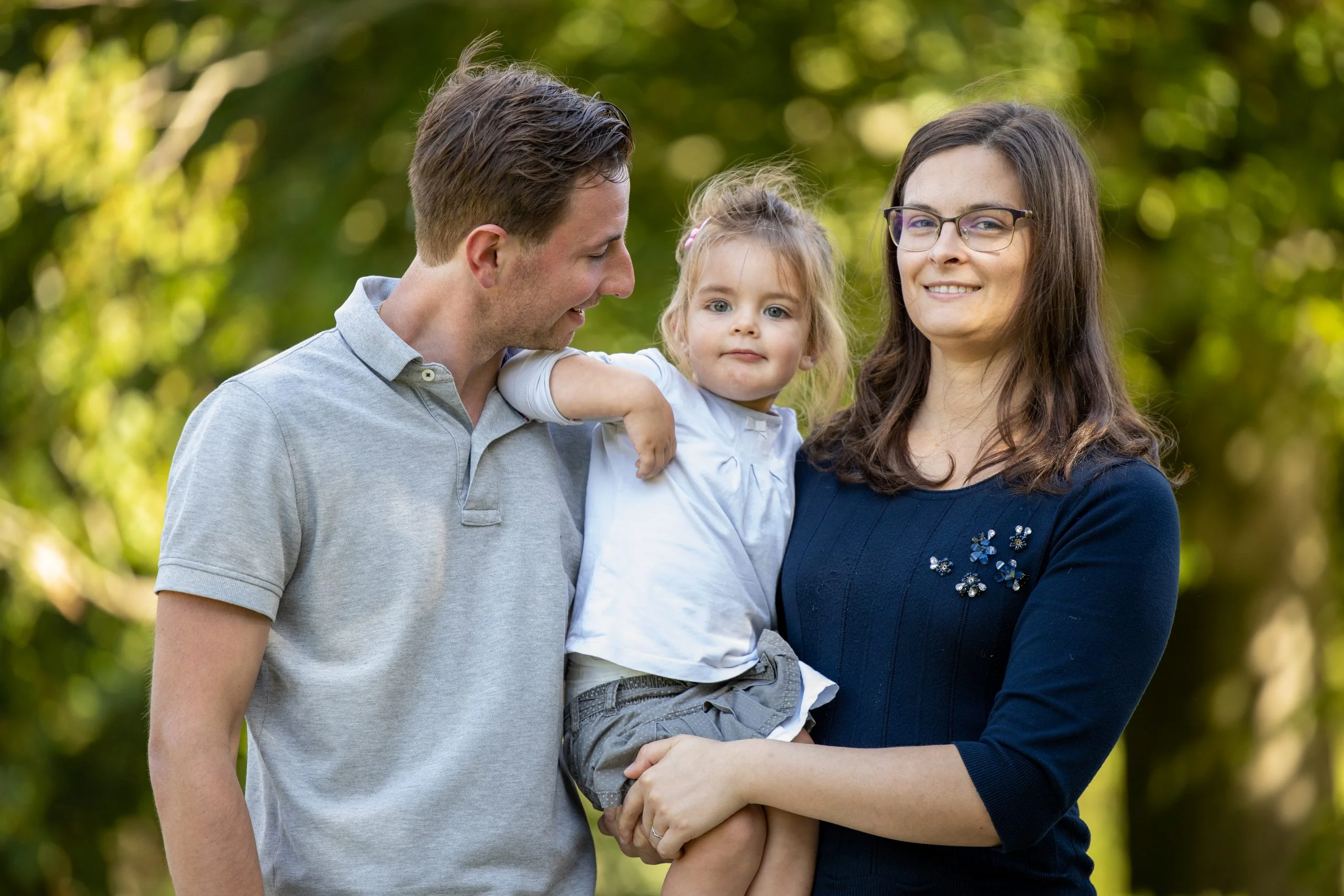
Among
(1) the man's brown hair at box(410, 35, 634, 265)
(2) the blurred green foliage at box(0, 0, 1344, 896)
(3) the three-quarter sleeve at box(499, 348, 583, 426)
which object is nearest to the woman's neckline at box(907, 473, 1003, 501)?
(3) the three-quarter sleeve at box(499, 348, 583, 426)

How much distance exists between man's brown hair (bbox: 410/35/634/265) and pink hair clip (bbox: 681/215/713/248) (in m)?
0.33

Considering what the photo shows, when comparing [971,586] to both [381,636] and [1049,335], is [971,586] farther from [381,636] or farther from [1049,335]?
[381,636]

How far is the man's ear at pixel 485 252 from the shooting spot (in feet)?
6.80

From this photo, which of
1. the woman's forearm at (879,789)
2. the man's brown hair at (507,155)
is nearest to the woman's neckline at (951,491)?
the woman's forearm at (879,789)

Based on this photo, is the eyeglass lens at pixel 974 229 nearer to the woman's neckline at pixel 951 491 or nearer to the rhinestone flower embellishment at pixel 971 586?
the woman's neckline at pixel 951 491

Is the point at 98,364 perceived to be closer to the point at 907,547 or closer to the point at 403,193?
the point at 403,193

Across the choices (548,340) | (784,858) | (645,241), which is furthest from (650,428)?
(645,241)

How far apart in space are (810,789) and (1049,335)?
818mm

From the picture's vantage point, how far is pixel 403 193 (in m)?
4.98

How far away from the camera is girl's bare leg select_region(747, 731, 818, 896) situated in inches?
81.2

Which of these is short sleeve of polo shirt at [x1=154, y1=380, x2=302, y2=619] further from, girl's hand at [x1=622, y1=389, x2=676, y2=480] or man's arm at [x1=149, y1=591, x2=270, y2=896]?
girl's hand at [x1=622, y1=389, x2=676, y2=480]

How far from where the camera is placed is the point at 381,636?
1.93 metres

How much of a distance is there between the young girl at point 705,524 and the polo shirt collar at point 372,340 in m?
0.22

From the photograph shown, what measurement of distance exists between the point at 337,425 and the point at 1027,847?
1.21 m
